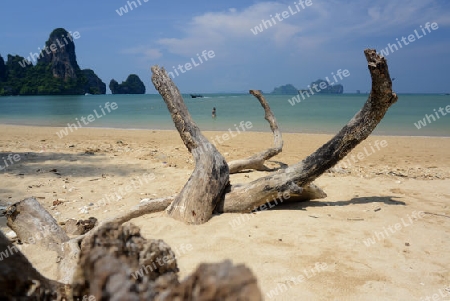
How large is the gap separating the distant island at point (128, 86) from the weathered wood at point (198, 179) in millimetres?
148991

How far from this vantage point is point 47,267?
9.47 feet

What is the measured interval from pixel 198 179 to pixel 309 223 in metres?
1.56

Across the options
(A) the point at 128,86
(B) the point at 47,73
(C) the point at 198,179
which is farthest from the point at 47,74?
(C) the point at 198,179

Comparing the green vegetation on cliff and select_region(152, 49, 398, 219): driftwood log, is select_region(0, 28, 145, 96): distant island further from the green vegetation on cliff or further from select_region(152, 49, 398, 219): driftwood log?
select_region(152, 49, 398, 219): driftwood log

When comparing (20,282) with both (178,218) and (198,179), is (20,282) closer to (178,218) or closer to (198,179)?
(178,218)

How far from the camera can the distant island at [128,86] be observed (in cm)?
14550

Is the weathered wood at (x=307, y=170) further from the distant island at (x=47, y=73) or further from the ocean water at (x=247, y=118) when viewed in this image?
the distant island at (x=47, y=73)

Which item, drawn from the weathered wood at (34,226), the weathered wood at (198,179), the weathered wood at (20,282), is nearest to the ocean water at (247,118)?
the weathered wood at (198,179)

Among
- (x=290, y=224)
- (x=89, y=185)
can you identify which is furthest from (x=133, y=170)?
(x=290, y=224)

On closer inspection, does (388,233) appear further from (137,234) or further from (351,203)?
(137,234)

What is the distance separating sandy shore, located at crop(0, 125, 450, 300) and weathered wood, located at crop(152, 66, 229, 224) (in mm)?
195

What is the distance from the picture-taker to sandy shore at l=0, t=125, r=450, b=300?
9.56 feet

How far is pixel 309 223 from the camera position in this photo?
4.23m

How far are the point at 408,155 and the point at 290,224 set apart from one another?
310 inches
